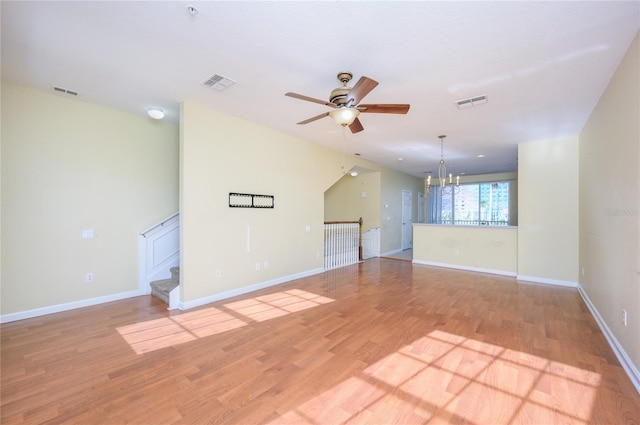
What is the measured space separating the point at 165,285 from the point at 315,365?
9.57 feet

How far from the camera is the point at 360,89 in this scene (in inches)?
91.1

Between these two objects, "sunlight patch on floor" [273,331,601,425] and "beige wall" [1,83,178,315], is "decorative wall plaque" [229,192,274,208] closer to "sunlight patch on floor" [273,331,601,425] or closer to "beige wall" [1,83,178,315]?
"beige wall" [1,83,178,315]

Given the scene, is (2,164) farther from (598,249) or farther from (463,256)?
(463,256)

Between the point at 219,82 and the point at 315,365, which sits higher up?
the point at 219,82

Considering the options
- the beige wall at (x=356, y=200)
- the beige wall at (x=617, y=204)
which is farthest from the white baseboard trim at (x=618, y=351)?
the beige wall at (x=356, y=200)

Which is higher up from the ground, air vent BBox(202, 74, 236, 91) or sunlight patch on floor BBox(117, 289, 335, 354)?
air vent BBox(202, 74, 236, 91)

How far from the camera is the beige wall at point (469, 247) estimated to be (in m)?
5.86

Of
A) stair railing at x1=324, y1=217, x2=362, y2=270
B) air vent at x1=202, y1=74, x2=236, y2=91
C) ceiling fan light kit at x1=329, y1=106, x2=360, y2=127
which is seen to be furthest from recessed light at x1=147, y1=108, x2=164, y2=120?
stair railing at x1=324, y1=217, x2=362, y2=270

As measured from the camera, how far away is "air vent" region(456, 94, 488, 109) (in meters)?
3.30

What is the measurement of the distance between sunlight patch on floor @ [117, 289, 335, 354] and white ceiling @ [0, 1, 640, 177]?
2.79 meters

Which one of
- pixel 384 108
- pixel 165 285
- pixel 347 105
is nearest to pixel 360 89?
pixel 347 105

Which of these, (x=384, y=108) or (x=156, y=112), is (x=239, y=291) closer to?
(x=156, y=112)

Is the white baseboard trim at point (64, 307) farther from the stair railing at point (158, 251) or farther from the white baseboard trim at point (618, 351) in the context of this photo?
the white baseboard trim at point (618, 351)

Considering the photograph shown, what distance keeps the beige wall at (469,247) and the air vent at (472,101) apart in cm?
365
